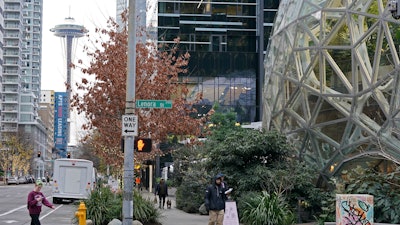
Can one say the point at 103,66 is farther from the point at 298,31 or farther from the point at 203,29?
the point at 203,29

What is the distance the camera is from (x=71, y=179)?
40.7 meters

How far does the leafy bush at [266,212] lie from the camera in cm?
2066

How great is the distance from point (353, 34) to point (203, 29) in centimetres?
5671

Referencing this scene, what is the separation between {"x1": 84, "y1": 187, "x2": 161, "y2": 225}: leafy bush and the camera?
2172cm

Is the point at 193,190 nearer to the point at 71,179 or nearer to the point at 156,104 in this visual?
the point at 71,179

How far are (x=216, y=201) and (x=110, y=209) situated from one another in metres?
5.46

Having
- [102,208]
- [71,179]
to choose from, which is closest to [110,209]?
[102,208]

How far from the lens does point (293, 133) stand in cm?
2686

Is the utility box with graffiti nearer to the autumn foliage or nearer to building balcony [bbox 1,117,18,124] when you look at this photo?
the autumn foliage

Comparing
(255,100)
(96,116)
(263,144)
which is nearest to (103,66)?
(96,116)

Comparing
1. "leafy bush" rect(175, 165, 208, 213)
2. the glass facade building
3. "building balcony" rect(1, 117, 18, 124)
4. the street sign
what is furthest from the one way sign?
"building balcony" rect(1, 117, 18, 124)

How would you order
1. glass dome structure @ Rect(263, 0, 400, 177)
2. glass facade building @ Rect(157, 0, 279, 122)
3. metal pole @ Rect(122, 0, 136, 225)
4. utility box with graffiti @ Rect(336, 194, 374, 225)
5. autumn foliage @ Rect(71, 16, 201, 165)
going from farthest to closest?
glass facade building @ Rect(157, 0, 279, 122), autumn foliage @ Rect(71, 16, 201, 165), glass dome structure @ Rect(263, 0, 400, 177), metal pole @ Rect(122, 0, 136, 225), utility box with graffiti @ Rect(336, 194, 374, 225)

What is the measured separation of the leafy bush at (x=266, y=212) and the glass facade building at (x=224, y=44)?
5455 cm

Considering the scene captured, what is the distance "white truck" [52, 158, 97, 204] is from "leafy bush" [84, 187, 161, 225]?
Answer: 17.4m
